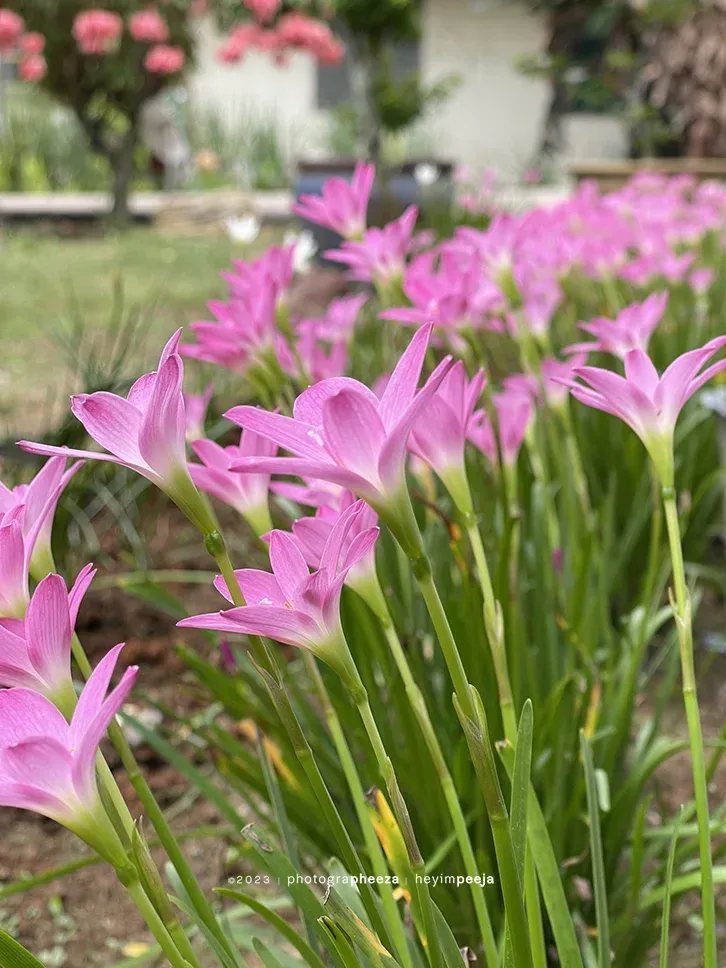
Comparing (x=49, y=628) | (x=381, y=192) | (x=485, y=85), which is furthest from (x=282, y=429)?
(x=485, y=85)

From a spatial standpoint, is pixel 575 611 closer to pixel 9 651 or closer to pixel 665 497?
pixel 665 497

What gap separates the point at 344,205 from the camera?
3.64 ft

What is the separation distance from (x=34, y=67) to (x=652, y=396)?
8.68 m

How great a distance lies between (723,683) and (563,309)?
3.26ft

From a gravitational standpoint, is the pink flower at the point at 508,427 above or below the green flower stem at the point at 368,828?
above

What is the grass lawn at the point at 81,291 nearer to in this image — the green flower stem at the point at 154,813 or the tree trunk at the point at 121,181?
the tree trunk at the point at 121,181

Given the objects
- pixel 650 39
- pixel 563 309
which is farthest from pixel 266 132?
pixel 563 309

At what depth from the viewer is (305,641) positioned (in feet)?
1.41

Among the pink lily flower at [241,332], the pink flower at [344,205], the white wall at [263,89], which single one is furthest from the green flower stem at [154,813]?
the white wall at [263,89]

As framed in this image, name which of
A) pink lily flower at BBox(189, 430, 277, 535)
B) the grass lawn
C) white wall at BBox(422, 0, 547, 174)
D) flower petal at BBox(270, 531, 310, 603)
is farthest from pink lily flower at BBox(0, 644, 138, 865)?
white wall at BBox(422, 0, 547, 174)

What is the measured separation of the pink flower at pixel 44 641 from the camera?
395 millimetres

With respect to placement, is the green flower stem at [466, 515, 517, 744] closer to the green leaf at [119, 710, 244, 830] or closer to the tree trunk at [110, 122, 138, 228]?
the green leaf at [119, 710, 244, 830]

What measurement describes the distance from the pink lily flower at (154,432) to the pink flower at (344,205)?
2.25 ft

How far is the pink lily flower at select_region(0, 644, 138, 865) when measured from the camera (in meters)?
0.36
